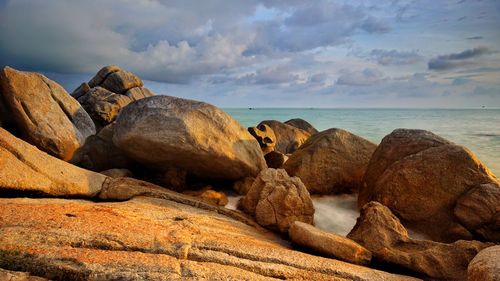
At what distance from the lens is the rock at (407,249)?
16.5 ft

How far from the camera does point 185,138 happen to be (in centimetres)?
712

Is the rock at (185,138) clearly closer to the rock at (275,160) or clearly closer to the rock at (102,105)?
the rock at (275,160)

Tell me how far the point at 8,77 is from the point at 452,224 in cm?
971

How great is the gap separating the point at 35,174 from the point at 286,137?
1283cm

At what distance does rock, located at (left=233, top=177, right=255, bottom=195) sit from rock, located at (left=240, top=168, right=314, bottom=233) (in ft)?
3.90

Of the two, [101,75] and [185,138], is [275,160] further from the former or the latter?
[101,75]

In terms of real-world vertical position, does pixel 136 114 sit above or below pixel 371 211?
above

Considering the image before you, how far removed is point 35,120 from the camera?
7.87 meters

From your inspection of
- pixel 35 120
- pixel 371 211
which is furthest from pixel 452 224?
pixel 35 120

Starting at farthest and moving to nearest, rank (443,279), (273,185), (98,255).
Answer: (273,185), (443,279), (98,255)

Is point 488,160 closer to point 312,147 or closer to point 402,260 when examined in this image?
point 312,147

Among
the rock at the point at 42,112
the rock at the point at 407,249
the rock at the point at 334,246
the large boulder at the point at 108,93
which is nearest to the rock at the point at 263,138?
the rock at the point at 42,112

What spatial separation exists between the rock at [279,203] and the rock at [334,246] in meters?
0.99

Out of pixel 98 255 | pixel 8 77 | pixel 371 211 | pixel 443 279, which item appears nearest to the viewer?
pixel 98 255
